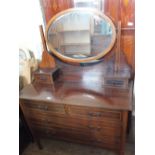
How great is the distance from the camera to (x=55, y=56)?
1460mm

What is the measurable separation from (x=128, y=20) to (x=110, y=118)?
777 millimetres

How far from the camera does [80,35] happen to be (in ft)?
4.41

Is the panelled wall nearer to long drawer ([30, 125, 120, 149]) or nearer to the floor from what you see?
long drawer ([30, 125, 120, 149])

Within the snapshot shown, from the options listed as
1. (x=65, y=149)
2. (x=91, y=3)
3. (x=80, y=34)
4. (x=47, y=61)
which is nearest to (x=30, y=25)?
(x=47, y=61)

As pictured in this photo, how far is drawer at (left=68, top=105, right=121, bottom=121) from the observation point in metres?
1.13

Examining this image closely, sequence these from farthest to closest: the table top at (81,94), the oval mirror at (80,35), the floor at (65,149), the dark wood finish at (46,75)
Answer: the floor at (65,149), the dark wood finish at (46,75), the oval mirror at (80,35), the table top at (81,94)

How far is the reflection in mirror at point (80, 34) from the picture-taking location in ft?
4.10

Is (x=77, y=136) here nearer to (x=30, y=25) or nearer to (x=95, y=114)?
(x=95, y=114)

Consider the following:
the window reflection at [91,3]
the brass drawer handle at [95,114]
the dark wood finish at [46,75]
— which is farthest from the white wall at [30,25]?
the brass drawer handle at [95,114]

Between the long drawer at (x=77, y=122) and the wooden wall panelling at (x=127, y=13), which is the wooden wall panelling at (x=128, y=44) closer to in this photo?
the wooden wall panelling at (x=127, y=13)
